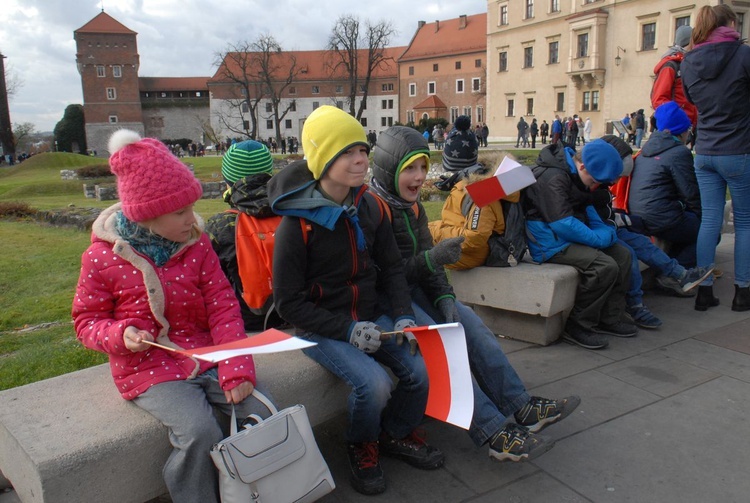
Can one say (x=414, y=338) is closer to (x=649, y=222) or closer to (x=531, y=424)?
(x=531, y=424)

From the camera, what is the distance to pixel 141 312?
2312mm

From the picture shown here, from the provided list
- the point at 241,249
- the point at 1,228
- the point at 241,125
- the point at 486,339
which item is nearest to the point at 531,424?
the point at 486,339

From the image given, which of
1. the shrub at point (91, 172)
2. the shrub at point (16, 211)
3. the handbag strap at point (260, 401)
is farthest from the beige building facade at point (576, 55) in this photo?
the handbag strap at point (260, 401)

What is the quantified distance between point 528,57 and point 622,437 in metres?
53.3

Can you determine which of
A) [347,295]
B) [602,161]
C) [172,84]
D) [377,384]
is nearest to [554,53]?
[602,161]

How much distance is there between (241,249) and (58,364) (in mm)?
1845

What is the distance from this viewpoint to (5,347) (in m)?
4.63

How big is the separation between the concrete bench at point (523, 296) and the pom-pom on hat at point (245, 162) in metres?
1.69

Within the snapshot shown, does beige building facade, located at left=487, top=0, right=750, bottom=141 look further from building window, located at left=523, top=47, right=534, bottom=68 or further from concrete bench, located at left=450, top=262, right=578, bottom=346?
concrete bench, located at left=450, top=262, right=578, bottom=346

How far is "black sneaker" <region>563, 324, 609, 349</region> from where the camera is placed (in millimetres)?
4102

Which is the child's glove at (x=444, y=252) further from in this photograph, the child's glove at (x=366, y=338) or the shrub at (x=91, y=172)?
the shrub at (x=91, y=172)

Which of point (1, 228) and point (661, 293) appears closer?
point (661, 293)

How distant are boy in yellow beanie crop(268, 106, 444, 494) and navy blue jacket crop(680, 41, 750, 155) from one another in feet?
10.3

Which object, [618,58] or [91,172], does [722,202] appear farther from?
[618,58]
